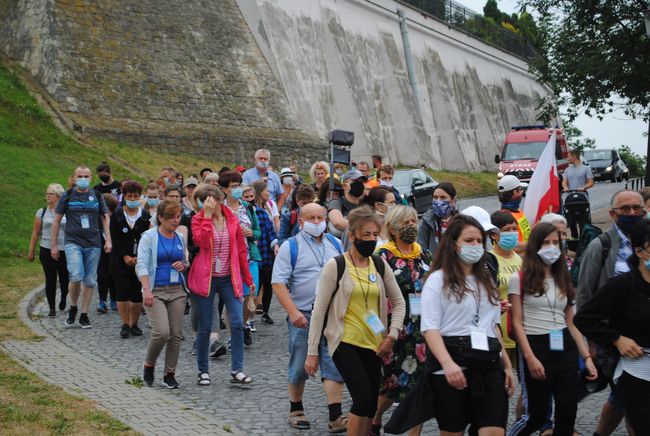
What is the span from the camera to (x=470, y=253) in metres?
5.81

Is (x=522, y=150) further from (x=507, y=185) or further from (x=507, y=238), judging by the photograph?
(x=507, y=238)

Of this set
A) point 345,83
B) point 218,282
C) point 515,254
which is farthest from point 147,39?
point 515,254

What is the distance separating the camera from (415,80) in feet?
164

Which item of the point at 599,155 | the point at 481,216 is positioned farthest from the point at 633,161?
the point at 481,216

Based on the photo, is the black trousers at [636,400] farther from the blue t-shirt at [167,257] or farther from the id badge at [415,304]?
the blue t-shirt at [167,257]

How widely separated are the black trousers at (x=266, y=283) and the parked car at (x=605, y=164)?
37890 millimetres

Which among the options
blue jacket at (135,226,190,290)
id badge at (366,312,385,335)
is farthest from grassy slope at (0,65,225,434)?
id badge at (366,312,385,335)

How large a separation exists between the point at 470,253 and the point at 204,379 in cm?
420

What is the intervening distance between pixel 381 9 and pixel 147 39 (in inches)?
755

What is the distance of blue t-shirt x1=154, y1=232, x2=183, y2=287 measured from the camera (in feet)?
30.6

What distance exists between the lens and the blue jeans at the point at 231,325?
9.24 meters

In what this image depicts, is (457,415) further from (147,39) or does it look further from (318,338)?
(147,39)

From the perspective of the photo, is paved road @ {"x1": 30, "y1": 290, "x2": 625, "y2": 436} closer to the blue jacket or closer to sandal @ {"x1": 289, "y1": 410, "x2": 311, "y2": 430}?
sandal @ {"x1": 289, "y1": 410, "x2": 311, "y2": 430}

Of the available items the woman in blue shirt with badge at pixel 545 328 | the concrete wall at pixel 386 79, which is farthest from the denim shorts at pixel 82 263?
the concrete wall at pixel 386 79
